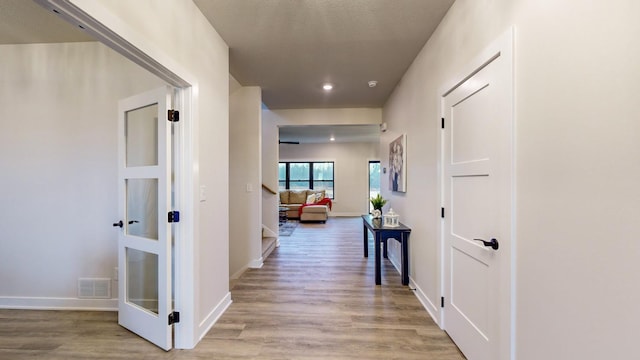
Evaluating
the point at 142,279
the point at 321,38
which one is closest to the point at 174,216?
the point at 142,279

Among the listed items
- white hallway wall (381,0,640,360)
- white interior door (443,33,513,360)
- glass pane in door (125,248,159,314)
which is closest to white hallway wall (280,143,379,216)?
white interior door (443,33,513,360)

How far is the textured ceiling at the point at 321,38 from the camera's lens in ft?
6.66

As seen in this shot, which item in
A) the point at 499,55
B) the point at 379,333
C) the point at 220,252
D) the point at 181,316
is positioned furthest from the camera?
the point at 220,252

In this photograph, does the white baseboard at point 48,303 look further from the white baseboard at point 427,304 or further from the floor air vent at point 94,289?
the white baseboard at point 427,304

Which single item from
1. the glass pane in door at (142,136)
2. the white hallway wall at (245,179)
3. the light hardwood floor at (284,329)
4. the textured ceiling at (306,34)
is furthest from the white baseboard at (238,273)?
the textured ceiling at (306,34)

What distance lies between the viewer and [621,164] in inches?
33.7

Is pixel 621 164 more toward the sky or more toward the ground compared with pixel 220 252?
more toward the sky

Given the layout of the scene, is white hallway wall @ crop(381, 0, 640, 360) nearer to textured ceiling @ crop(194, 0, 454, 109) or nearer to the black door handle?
the black door handle

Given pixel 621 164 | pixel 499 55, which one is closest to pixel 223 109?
pixel 499 55

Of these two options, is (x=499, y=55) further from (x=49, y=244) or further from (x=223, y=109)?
(x=49, y=244)

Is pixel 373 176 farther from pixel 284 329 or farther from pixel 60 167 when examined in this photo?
pixel 60 167

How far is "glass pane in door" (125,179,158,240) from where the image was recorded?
81.5 inches

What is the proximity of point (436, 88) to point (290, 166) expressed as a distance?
764cm

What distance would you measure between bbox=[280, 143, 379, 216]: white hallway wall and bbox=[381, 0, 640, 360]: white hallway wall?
7798mm
